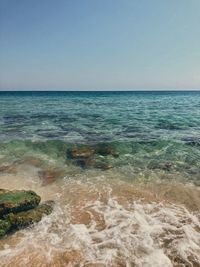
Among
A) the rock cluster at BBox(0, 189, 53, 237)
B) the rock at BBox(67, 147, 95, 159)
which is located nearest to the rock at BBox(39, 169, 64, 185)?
the rock at BBox(67, 147, 95, 159)

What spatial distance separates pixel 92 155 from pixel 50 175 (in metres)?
3.26

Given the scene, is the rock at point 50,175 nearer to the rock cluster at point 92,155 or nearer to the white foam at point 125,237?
the rock cluster at point 92,155

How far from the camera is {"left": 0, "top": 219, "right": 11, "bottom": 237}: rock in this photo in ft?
21.9

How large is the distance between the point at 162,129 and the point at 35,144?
1088 cm

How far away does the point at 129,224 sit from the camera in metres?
7.18

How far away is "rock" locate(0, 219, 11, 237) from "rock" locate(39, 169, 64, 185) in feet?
11.5

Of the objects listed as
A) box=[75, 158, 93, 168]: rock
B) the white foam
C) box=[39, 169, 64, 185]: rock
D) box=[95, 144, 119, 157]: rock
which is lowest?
box=[39, 169, 64, 185]: rock

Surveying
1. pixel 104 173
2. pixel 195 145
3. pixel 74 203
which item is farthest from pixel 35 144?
pixel 195 145

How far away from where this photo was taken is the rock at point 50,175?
10.7 m

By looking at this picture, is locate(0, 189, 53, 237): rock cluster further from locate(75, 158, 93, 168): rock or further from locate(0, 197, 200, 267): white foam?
locate(75, 158, 93, 168): rock

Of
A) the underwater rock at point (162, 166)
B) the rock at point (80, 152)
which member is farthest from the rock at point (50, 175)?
the underwater rock at point (162, 166)

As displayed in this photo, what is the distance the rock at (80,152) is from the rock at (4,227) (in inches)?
275

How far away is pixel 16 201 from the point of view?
7.62 metres

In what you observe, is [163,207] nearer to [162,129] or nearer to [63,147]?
[63,147]
